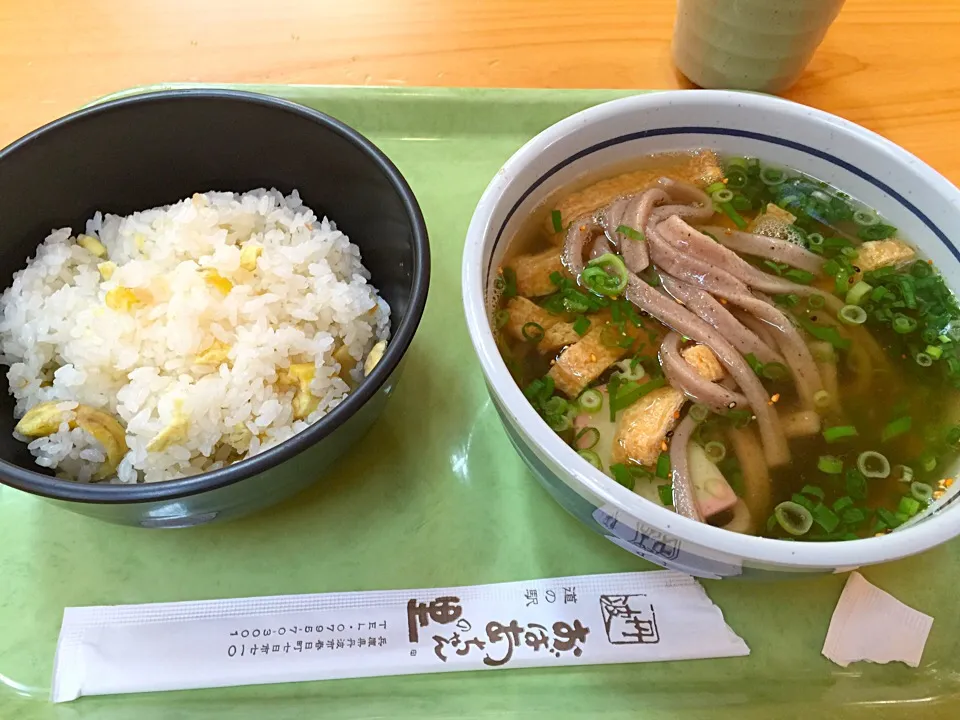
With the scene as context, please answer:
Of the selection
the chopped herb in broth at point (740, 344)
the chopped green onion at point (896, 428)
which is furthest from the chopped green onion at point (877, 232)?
the chopped green onion at point (896, 428)

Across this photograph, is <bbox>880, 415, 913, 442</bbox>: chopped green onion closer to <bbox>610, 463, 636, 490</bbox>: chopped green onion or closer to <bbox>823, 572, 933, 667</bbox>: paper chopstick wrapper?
<bbox>823, 572, 933, 667</bbox>: paper chopstick wrapper

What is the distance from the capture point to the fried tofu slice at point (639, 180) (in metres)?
1.24

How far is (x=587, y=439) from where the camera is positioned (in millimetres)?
1076

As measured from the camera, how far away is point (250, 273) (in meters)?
1.25

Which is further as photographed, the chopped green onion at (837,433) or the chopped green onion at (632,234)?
the chopped green onion at (632,234)

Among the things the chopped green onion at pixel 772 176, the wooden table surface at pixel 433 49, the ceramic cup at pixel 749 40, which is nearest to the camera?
the chopped green onion at pixel 772 176

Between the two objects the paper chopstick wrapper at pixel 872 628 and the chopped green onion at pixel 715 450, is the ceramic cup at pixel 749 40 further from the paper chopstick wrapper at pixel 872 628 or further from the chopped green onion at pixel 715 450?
the paper chopstick wrapper at pixel 872 628

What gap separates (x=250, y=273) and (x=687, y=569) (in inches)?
34.0

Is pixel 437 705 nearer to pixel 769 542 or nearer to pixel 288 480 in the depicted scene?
pixel 288 480

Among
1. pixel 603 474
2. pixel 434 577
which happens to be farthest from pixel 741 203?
pixel 434 577

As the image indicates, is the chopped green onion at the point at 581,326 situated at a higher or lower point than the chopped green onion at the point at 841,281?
lower

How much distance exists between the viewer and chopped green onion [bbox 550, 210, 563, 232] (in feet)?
4.03

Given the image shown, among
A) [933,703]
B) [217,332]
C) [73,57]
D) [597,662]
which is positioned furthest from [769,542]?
[73,57]

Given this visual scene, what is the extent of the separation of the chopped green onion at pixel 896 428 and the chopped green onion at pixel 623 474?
1.40 feet
